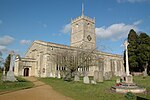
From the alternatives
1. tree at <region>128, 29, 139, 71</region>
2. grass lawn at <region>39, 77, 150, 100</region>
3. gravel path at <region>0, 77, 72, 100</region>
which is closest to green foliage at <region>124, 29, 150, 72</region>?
tree at <region>128, 29, 139, 71</region>

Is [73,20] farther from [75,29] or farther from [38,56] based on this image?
[38,56]

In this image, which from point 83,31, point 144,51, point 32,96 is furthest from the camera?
point 83,31

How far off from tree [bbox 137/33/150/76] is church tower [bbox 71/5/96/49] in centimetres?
1799

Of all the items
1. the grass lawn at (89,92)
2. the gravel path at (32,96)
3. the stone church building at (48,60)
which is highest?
the stone church building at (48,60)

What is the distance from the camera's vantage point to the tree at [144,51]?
33938mm

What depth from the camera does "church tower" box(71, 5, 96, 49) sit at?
4984 centimetres

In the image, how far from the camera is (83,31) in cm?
4950

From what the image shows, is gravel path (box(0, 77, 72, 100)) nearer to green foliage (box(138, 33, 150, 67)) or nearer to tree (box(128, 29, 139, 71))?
green foliage (box(138, 33, 150, 67))

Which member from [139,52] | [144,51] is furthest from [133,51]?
[144,51]

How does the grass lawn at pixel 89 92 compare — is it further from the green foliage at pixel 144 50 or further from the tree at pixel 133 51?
the tree at pixel 133 51

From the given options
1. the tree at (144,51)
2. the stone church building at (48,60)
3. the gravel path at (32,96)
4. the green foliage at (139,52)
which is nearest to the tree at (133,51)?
the green foliage at (139,52)

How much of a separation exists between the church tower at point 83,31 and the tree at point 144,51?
59.0ft

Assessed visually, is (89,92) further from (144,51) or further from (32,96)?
(144,51)

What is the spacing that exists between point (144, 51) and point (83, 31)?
21.3 metres
